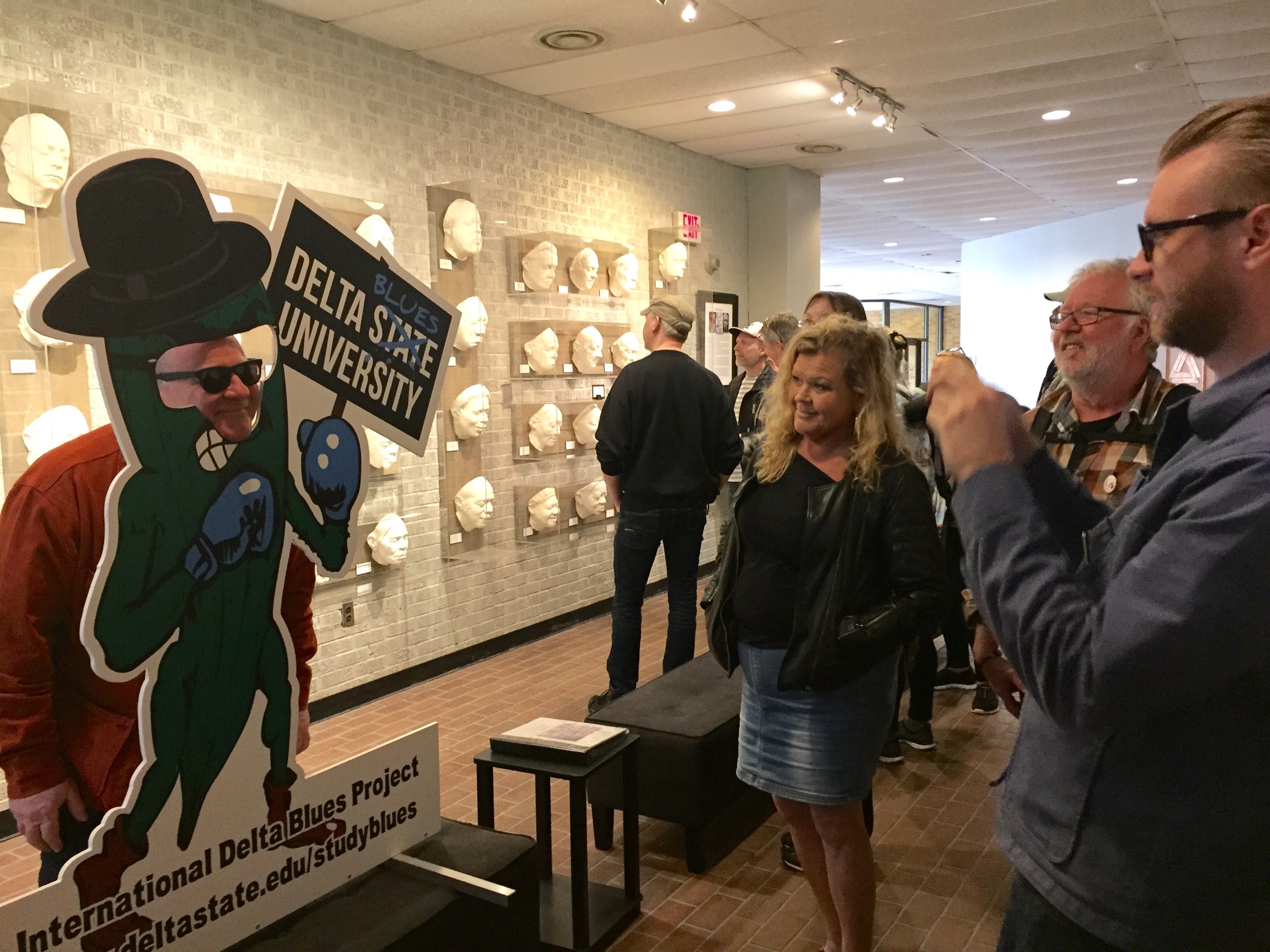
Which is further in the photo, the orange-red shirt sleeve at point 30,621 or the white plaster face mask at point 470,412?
the white plaster face mask at point 470,412

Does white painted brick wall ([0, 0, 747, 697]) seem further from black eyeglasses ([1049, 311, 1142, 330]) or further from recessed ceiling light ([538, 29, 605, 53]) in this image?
black eyeglasses ([1049, 311, 1142, 330])

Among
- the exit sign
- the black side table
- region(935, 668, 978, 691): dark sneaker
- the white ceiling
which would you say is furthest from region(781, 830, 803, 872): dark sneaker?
the exit sign

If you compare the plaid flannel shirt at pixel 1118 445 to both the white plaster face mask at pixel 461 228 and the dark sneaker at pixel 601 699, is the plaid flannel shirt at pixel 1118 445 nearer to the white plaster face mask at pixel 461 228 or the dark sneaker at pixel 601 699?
the dark sneaker at pixel 601 699

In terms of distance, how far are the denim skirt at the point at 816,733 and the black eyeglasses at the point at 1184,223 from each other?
1308 millimetres

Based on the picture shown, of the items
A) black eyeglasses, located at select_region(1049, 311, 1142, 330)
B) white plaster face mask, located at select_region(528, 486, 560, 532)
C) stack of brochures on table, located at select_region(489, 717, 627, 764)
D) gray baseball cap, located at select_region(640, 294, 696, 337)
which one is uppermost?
gray baseball cap, located at select_region(640, 294, 696, 337)

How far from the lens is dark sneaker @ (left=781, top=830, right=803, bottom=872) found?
2.89 meters

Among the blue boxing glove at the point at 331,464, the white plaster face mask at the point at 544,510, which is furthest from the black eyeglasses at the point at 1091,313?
the white plaster face mask at the point at 544,510

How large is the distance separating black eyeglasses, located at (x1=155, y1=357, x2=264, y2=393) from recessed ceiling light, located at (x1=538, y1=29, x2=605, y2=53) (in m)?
3.41

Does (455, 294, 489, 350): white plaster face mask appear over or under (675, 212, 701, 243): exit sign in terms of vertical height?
under

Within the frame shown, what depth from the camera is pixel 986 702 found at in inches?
167

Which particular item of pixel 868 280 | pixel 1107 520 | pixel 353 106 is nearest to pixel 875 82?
pixel 353 106

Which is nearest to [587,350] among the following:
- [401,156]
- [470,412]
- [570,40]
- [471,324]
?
[471,324]

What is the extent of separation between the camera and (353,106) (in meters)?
4.30

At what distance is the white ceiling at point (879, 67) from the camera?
421 centimetres
